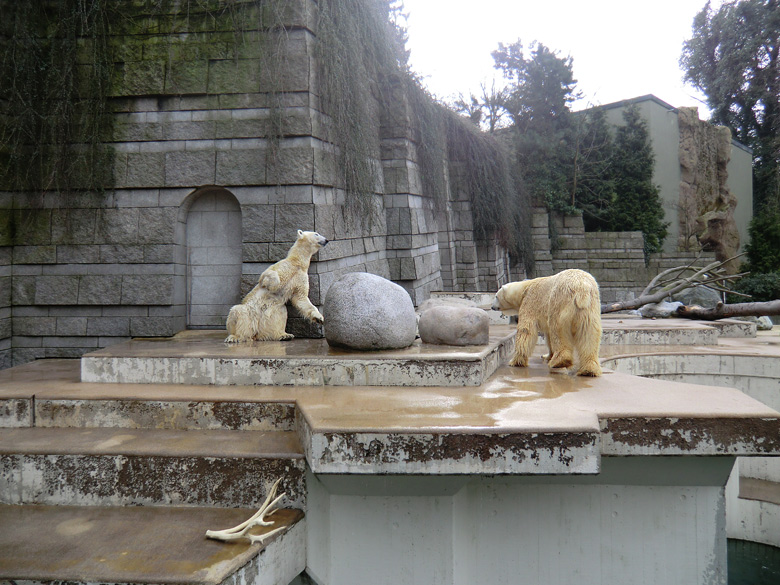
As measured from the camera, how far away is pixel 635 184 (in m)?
A: 19.8

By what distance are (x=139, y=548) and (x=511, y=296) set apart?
3515 mm

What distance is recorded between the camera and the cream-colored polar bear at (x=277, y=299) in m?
6.21

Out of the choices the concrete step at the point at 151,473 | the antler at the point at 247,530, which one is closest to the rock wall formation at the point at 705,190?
the concrete step at the point at 151,473

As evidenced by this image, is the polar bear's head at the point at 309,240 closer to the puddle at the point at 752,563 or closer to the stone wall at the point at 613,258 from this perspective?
the puddle at the point at 752,563

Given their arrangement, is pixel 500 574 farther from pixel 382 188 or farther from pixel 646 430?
pixel 382 188

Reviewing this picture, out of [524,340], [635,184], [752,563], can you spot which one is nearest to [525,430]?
[524,340]

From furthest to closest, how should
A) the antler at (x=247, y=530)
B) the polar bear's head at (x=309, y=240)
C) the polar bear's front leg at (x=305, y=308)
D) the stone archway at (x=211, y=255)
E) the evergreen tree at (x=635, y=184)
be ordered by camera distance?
the evergreen tree at (x=635, y=184) → the stone archway at (x=211, y=255) → the polar bear's head at (x=309, y=240) → the polar bear's front leg at (x=305, y=308) → the antler at (x=247, y=530)

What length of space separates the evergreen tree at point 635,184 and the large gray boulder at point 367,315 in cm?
1598

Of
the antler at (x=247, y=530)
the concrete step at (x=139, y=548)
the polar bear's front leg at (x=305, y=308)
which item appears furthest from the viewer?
the polar bear's front leg at (x=305, y=308)

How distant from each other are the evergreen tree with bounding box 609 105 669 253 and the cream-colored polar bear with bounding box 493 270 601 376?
613 inches

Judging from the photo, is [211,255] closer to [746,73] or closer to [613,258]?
[613,258]

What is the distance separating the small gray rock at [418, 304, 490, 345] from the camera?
5.61 meters

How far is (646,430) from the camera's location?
3781mm

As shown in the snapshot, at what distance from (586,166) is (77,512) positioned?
60.5ft
